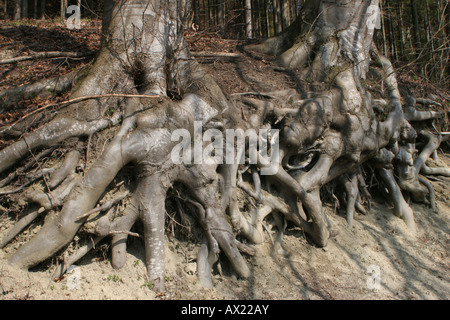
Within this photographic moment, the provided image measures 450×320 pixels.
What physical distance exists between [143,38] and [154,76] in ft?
1.82

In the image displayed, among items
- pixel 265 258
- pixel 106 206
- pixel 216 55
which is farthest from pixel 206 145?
pixel 216 55

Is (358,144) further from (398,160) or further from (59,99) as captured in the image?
(59,99)

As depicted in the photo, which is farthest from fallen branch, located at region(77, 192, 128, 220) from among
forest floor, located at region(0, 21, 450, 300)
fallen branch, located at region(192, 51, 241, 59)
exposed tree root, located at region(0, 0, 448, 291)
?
fallen branch, located at region(192, 51, 241, 59)

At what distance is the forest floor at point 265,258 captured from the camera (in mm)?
3941

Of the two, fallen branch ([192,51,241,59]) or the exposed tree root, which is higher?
fallen branch ([192,51,241,59])

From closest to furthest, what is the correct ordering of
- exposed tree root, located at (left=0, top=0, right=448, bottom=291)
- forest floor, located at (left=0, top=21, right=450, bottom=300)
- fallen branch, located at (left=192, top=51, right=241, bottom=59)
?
forest floor, located at (left=0, top=21, right=450, bottom=300) → exposed tree root, located at (left=0, top=0, right=448, bottom=291) → fallen branch, located at (left=192, top=51, right=241, bottom=59)

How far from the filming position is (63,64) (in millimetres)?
6043

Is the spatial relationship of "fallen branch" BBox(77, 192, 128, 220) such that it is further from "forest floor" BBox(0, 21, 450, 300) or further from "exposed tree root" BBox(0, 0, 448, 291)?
"forest floor" BBox(0, 21, 450, 300)

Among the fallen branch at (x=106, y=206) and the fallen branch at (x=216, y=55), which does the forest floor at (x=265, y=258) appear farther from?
the fallen branch at (x=106, y=206)

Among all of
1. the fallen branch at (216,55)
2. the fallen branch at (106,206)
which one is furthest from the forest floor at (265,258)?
the fallen branch at (106,206)

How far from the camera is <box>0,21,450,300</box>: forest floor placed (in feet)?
12.9

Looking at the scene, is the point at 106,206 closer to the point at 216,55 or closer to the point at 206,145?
the point at 206,145

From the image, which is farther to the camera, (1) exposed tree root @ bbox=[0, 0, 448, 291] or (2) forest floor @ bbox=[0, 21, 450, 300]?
(1) exposed tree root @ bbox=[0, 0, 448, 291]
